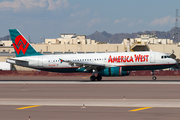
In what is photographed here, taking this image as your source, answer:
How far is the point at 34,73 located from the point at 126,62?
32.5 metres

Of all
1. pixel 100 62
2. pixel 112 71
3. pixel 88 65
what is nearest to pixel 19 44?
pixel 88 65

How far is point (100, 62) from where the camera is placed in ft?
157

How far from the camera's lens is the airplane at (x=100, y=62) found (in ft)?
152

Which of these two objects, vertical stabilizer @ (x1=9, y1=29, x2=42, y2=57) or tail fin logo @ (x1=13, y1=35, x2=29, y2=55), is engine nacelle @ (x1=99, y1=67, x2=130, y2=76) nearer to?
vertical stabilizer @ (x1=9, y1=29, x2=42, y2=57)

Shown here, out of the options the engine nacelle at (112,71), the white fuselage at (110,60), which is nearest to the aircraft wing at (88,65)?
the white fuselage at (110,60)

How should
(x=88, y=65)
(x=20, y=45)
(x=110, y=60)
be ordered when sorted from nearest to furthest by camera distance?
1. (x=88, y=65)
2. (x=110, y=60)
3. (x=20, y=45)

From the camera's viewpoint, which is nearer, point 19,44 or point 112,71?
point 112,71

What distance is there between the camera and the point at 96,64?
4609 centimetres

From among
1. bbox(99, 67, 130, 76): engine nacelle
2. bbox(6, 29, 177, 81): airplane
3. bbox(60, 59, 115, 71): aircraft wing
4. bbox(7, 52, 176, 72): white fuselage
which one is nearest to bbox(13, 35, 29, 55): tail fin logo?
bbox(6, 29, 177, 81): airplane

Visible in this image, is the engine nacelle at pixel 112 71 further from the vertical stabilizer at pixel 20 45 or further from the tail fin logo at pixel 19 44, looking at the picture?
the tail fin logo at pixel 19 44

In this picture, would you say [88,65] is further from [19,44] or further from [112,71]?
[19,44]

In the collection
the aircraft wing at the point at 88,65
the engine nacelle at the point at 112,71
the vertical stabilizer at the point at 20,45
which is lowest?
the engine nacelle at the point at 112,71

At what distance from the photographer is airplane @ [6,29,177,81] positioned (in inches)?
1828

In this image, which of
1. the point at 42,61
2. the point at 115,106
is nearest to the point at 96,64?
the point at 42,61
